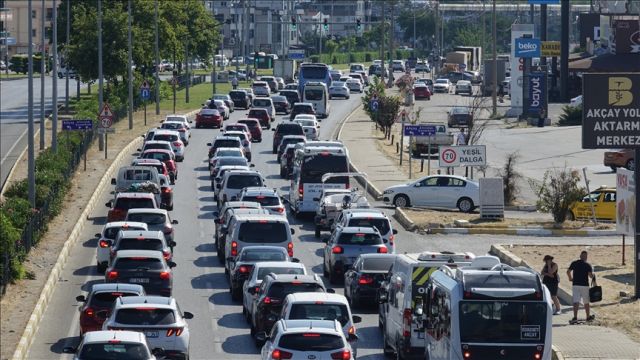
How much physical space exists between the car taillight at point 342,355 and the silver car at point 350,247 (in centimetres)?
1306

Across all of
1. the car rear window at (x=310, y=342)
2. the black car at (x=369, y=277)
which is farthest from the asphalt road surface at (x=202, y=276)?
the car rear window at (x=310, y=342)

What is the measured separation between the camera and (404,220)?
47.0 metres

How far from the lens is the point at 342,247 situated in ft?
115

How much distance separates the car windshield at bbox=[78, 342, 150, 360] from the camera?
66.4 feet

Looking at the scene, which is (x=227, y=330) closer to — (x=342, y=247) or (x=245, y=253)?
(x=245, y=253)

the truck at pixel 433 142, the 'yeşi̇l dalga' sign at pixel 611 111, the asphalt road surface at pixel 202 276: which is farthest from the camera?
the truck at pixel 433 142

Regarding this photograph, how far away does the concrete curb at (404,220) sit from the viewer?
150 ft

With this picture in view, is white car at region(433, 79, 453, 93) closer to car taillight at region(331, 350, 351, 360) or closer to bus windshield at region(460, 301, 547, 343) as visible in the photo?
car taillight at region(331, 350, 351, 360)

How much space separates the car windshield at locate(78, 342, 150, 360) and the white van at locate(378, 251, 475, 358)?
501 centimetres

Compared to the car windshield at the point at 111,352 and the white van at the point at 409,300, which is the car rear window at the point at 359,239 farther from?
the car windshield at the point at 111,352

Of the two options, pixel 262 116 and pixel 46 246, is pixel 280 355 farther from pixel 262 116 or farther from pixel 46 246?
pixel 262 116

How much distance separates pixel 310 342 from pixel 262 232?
1391 centimetres

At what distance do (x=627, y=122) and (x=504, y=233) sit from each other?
1205cm

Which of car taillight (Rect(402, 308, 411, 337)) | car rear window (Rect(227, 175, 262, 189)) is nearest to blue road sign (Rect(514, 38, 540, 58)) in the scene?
car rear window (Rect(227, 175, 262, 189))
